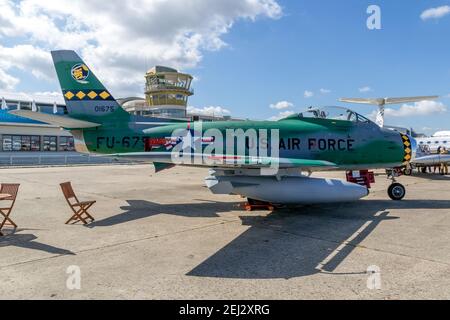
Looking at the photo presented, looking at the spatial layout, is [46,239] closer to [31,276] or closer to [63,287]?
[31,276]

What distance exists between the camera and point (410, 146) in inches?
362

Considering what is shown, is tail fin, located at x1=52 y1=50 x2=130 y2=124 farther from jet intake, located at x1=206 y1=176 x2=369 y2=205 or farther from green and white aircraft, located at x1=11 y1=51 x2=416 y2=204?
jet intake, located at x1=206 y1=176 x2=369 y2=205

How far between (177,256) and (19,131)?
147ft

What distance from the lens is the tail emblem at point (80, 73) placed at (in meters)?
9.29

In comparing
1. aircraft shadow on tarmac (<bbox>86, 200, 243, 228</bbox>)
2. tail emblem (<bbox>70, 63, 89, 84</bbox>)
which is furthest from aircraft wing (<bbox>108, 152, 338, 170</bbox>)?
tail emblem (<bbox>70, 63, 89, 84</bbox>)

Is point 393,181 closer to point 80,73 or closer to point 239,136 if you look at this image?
point 239,136

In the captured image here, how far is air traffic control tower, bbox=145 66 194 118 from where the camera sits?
2367 inches

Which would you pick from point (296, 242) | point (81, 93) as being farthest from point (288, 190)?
point (81, 93)

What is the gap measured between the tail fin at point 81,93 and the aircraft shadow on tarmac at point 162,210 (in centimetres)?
261

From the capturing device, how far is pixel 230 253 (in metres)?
5.08

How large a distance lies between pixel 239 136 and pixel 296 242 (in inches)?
149

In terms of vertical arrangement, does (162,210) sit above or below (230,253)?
above

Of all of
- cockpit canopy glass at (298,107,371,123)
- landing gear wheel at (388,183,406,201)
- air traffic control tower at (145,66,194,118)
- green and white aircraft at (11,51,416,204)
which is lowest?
landing gear wheel at (388,183,406,201)

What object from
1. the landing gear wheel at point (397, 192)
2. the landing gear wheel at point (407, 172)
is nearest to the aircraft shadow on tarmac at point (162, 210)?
the landing gear wheel at point (397, 192)
